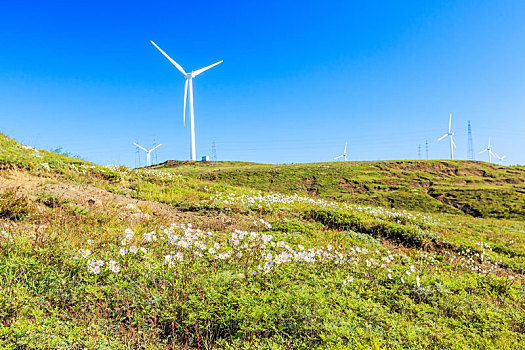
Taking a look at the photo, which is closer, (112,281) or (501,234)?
(112,281)

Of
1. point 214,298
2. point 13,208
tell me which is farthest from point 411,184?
point 13,208

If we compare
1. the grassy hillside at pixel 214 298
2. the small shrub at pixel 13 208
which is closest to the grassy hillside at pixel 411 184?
the grassy hillside at pixel 214 298

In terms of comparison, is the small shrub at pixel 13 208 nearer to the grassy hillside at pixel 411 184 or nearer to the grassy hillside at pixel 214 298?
the grassy hillside at pixel 214 298

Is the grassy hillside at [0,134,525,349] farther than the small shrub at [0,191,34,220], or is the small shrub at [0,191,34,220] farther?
the small shrub at [0,191,34,220]

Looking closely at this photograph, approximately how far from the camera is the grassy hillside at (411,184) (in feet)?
81.4

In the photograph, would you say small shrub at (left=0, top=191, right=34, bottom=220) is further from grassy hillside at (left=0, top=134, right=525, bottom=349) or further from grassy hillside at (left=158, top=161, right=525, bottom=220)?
grassy hillside at (left=158, top=161, right=525, bottom=220)

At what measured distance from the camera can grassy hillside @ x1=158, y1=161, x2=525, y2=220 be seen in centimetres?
2480

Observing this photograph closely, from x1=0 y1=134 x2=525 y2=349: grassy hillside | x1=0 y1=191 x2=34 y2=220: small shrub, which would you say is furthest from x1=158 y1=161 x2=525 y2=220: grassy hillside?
x1=0 y1=191 x2=34 y2=220: small shrub

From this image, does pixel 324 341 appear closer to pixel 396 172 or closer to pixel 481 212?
pixel 481 212

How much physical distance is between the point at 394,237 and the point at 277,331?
359 inches

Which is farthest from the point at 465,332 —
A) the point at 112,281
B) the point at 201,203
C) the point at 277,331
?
the point at 201,203

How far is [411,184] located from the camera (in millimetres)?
31344

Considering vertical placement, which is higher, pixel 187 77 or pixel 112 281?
pixel 187 77

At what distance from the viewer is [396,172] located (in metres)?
35.9
